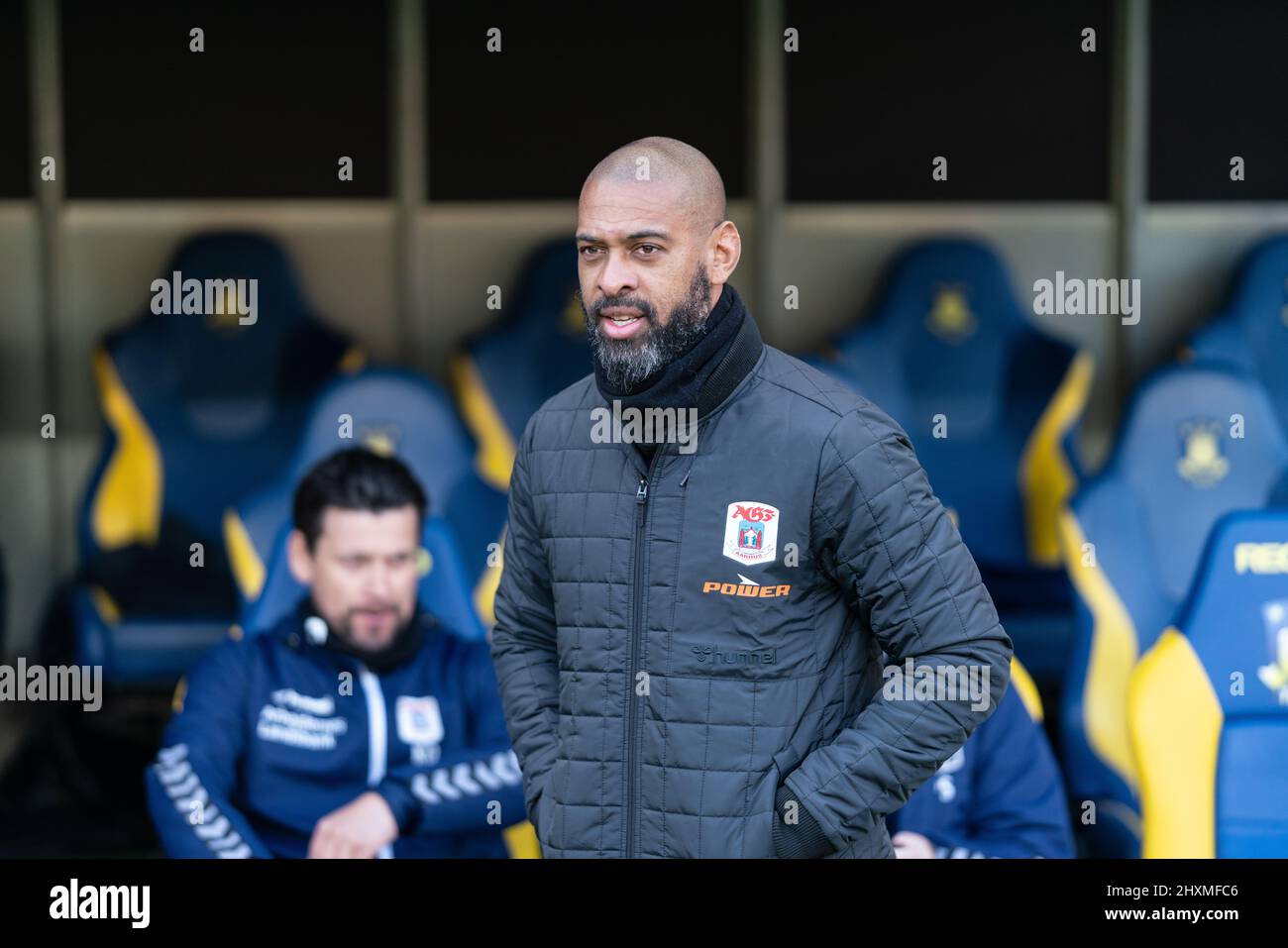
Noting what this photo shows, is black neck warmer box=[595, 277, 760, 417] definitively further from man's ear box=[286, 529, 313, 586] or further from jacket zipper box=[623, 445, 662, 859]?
man's ear box=[286, 529, 313, 586]

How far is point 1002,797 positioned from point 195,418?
2291mm

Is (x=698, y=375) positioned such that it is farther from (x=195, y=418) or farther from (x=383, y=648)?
(x=195, y=418)

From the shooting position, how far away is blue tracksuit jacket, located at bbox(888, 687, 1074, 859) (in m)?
2.45

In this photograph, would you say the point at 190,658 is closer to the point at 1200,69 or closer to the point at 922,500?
the point at 922,500

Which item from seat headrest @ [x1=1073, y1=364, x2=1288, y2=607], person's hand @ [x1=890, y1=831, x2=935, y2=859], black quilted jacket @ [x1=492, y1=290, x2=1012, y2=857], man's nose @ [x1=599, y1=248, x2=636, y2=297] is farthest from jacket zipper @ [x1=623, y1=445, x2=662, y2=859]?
seat headrest @ [x1=1073, y1=364, x2=1288, y2=607]

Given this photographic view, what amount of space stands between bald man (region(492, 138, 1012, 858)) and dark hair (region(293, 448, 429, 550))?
Result: 1155 millimetres

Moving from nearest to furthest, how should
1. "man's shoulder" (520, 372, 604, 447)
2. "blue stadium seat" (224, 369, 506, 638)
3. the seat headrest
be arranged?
1. "man's shoulder" (520, 372, 604, 447)
2. "blue stadium seat" (224, 369, 506, 638)
3. the seat headrest

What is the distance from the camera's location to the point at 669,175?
5.10ft

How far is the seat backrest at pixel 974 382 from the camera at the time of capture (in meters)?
3.89

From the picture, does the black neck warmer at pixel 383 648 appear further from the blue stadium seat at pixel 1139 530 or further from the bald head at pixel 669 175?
the bald head at pixel 669 175

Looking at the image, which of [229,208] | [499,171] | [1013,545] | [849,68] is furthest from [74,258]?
[1013,545]

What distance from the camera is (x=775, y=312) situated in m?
4.00

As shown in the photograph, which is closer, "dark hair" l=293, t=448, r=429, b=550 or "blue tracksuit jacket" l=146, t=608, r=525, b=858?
"blue tracksuit jacket" l=146, t=608, r=525, b=858

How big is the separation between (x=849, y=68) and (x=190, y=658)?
2.12 metres
